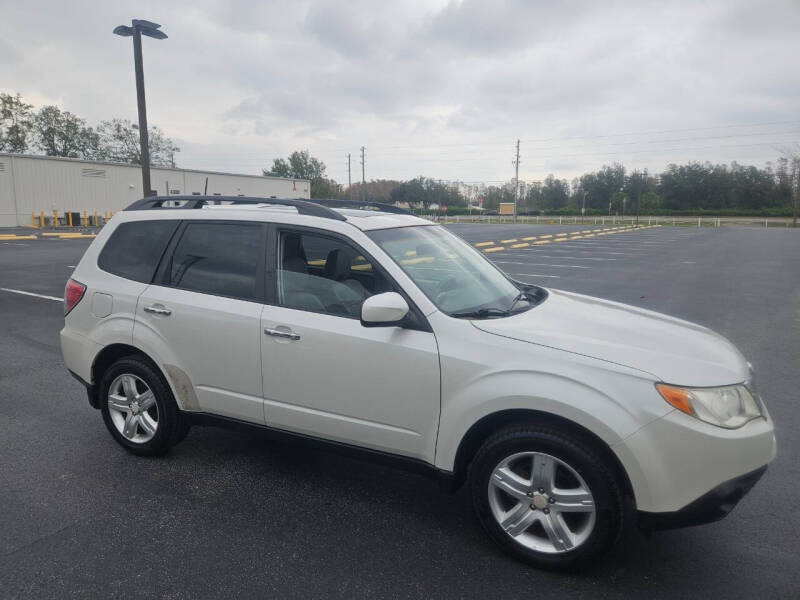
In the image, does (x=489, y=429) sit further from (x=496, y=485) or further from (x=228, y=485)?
(x=228, y=485)

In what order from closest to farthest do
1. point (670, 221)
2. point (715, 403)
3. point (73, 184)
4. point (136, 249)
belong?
point (715, 403)
point (136, 249)
point (73, 184)
point (670, 221)

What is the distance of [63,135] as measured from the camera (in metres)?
72.1

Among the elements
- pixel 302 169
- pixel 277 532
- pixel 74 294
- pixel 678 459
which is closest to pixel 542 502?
pixel 678 459

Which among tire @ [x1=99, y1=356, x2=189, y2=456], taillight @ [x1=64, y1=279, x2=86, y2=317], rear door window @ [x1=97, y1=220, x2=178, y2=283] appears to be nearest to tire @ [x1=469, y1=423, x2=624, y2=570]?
tire @ [x1=99, y1=356, x2=189, y2=456]

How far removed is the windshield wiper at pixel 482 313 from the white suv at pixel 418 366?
1cm

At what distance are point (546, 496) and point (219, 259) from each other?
244 centimetres

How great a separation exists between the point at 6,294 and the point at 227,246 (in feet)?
31.3

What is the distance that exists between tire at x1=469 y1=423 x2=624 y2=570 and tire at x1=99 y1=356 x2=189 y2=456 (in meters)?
2.16

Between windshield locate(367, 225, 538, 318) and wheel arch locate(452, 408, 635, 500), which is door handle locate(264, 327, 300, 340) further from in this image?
wheel arch locate(452, 408, 635, 500)

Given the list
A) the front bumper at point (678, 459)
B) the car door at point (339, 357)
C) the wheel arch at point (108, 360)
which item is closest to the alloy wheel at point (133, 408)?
the wheel arch at point (108, 360)

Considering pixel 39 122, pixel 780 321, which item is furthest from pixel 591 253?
pixel 39 122

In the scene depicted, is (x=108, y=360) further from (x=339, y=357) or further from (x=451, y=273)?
(x=451, y=273)

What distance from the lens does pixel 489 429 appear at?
2.90 meters

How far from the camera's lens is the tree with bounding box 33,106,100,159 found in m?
69.6
